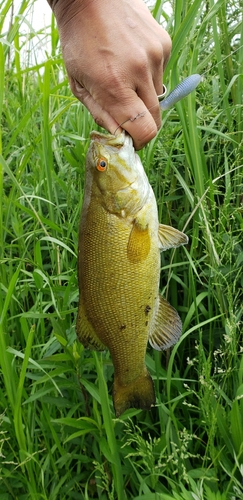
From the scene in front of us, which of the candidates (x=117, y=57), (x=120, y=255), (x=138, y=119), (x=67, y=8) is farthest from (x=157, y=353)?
(x=67, y=8)

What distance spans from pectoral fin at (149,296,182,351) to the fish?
5cm

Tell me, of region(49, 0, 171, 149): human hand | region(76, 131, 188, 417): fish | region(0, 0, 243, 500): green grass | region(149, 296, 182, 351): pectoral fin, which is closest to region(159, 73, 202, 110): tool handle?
region(49, 0, 171, 149): human hand

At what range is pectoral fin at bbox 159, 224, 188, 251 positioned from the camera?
1.90 metres

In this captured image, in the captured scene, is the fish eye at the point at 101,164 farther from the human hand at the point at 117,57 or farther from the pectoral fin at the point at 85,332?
the pectoral fin at the point at 85,332

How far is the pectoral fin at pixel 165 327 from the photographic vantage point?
1978 mm

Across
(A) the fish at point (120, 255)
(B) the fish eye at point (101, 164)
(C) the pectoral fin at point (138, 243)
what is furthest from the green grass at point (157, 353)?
(B) the fish eye at point (101, 164)

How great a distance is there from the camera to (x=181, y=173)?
2.77 metres

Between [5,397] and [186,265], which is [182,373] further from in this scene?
[5,397]

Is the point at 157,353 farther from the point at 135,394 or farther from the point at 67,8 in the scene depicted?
the point at 67,8

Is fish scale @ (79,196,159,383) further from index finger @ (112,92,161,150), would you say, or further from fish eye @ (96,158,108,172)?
index finger @ (112,92,161,150)

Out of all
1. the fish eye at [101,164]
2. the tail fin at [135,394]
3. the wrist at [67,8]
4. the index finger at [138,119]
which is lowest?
the tail fin at [135,394]

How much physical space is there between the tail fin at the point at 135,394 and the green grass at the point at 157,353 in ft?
0.23

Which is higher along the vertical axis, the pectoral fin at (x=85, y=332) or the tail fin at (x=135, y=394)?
the pectoral fin at (x=85, y=332)

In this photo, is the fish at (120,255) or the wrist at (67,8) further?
the fish at (120,255)
